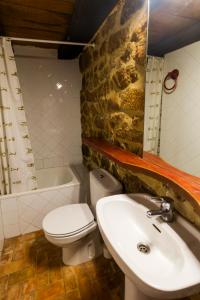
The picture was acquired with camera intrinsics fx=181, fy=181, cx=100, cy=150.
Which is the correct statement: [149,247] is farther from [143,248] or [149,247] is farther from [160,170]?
[160,170]

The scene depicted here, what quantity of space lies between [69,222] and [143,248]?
76 centimetres

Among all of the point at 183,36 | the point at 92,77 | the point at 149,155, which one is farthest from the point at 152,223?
the point at 92,77

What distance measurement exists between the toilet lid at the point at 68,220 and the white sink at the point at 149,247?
53 centimetres

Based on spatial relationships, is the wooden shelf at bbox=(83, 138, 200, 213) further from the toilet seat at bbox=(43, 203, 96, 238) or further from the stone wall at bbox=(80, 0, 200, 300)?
the toilet seat at bbox=(43, 203, 96, 238)

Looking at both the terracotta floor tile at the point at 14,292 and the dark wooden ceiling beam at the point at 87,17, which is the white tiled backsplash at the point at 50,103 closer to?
the dark wooden ceiling beam at the point at 87,17

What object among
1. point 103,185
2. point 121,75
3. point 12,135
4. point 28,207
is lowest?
point 28,207

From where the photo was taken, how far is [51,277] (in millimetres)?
1527

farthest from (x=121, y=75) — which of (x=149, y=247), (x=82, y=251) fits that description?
(x=82, y=251)

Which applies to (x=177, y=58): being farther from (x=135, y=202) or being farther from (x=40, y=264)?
(x=40, y=264)

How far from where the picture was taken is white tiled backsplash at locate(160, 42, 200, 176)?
88 centimetres

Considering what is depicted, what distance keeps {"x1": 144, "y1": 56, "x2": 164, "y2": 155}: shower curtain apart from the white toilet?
1.57 ft

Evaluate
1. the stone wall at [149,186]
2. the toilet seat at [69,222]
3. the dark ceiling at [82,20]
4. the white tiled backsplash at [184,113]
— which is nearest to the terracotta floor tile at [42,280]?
the toilet seat at [69,222]

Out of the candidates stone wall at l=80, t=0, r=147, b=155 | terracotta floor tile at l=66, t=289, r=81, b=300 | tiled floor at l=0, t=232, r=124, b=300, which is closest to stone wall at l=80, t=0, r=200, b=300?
stone wall at l=80, t=0, r=147, b=155

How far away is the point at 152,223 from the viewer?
966 millimetres
